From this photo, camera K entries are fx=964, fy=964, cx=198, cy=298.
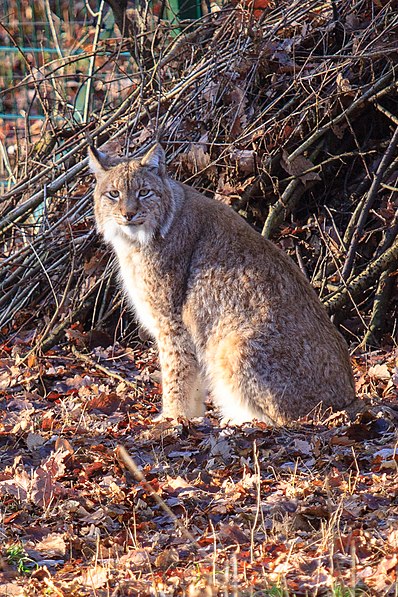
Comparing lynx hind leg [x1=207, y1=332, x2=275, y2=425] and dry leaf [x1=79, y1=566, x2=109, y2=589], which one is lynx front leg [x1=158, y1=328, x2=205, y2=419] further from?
dry leaf [x1=79, y1=566, x2=109, y2=589]

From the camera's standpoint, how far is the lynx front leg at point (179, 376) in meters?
5.07

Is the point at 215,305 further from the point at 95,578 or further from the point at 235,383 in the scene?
the point at 95,578

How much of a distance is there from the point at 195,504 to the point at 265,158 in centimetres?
327

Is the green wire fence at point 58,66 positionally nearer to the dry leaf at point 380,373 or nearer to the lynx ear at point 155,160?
the lynx ear at point 155,160

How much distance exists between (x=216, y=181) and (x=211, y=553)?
3783 mm

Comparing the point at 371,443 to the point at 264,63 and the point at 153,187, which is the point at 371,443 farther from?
the point at 264,63

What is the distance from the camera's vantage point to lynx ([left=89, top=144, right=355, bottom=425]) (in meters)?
4.81

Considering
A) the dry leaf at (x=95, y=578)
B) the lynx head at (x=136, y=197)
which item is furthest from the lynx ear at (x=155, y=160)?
the dry leaf at (x=95, y=578)

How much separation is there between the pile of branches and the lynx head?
3.22 ft

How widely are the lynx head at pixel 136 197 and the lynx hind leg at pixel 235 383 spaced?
0.75m

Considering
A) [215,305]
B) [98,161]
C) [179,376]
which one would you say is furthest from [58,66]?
[179,376]

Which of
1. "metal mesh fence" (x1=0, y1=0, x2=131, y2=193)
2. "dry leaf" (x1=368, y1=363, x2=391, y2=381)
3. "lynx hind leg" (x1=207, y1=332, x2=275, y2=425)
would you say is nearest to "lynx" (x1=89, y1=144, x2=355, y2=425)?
"lynx hind leg" (x1=207, y1=332, x2=275, y2=425)

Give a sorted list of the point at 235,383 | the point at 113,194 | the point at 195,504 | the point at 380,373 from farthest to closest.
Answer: the point at 380,373
the point at 113,194
the point at 235,383
the point at 195,504

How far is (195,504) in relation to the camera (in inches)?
145
